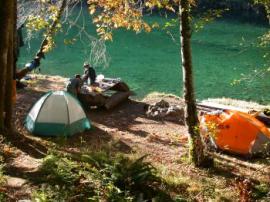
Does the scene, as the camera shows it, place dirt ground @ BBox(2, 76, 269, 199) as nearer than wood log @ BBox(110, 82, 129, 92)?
Yes

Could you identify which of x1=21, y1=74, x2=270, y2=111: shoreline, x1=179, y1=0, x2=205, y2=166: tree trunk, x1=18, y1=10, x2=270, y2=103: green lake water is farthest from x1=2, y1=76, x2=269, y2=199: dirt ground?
x1=18, y1=10, x2=270, y2=103: green lake water

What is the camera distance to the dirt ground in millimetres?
10047

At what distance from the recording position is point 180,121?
17.3 metres

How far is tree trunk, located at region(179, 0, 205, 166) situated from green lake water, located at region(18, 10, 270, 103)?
12.5 metres

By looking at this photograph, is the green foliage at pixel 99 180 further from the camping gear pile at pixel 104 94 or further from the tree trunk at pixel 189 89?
the camping gear pile at pixel 104 94

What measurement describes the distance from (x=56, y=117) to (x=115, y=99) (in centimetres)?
477

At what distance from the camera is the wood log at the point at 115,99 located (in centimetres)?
1768

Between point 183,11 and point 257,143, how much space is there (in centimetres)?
506

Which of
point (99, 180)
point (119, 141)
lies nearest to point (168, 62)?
point (119, 141)

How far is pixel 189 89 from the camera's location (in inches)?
445

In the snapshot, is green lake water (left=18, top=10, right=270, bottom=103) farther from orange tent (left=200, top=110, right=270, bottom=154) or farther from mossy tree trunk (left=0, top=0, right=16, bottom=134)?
mossy tree trunk (left=0, top=0, right=16, bottom=134)

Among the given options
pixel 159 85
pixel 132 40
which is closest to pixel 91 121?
pixel 159 85

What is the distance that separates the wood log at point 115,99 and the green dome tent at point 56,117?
342cm

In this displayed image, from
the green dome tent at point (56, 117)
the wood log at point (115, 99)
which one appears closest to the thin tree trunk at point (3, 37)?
the green dome tent at point (56, 117)
